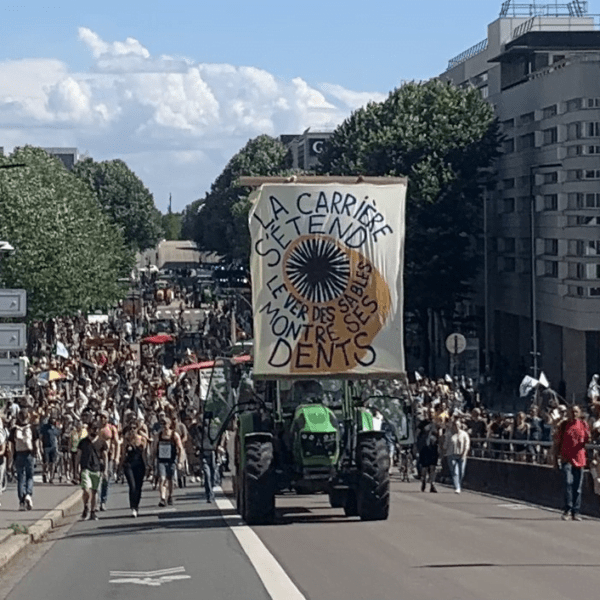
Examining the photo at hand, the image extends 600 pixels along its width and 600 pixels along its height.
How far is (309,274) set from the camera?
23578 millimetres

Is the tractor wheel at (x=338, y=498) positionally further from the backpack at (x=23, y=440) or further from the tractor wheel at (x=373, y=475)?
the backpack at (x=23, y=440)

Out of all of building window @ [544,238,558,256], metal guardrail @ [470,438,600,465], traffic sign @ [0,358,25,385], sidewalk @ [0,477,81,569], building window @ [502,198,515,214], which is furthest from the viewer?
building window @ [502,198,515,214]

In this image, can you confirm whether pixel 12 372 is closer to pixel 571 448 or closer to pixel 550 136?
pixel 571 448

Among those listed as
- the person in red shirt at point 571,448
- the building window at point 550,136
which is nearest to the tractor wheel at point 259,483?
the person in red shirt at point 571,448

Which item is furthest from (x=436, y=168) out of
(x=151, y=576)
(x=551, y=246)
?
(x=151, y=576)

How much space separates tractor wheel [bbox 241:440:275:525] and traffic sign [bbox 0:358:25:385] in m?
4.98

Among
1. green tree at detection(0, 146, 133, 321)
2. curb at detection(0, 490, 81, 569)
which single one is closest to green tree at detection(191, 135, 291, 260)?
green tree at detection(0, 146, 133, 321)

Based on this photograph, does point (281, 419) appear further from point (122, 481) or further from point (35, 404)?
point (35, 404)

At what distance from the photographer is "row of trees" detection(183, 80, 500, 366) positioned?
74.4m

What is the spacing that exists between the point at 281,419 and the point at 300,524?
1565 millimetres

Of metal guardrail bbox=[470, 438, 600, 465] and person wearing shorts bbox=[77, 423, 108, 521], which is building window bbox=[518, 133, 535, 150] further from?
person wearing shorts bbox=[77, 423, 108, 521]

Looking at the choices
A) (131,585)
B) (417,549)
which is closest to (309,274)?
(417,549)

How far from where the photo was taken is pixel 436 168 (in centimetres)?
7575

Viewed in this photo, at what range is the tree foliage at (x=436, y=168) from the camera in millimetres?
74438
